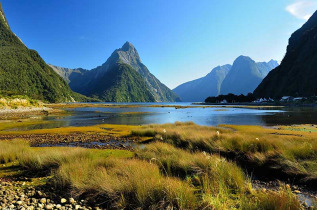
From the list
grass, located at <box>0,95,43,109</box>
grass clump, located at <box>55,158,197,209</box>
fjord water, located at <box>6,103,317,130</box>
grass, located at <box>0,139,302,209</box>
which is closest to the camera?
grass, located at <box>0,139,302,209</box>

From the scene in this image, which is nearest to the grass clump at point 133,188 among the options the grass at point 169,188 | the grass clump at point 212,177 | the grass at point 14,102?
the grass at point 169,188

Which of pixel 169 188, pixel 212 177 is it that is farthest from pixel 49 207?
pixel 212 177

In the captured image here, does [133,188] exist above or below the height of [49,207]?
above

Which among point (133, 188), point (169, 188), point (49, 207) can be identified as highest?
point (169, 188)

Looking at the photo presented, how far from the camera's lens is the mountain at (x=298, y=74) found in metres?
124

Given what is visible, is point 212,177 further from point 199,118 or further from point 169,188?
point 199,118

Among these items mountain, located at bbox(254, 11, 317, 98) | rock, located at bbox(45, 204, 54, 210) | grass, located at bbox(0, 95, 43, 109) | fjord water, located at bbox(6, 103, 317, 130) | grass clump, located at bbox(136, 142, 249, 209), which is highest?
mountain, located at bbox(254, 11, 317, 98)

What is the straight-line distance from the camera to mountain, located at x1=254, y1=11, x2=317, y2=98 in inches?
4869

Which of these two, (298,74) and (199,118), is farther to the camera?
(298,74)

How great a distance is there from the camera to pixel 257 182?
25.9 ft

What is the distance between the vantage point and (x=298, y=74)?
5285 inches

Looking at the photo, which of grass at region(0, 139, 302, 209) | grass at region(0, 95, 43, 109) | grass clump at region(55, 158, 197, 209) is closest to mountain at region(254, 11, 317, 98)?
grass at region(0, 139, 302, 209)

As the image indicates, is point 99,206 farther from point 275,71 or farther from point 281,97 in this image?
point 275,71

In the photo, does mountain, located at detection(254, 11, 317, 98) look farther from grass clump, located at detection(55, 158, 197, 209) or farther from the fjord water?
grass clump, located at detection(55, 158, 197, 209)
